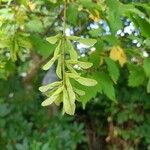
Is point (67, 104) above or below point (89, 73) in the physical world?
above

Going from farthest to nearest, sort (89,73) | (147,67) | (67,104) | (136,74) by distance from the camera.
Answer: (136,74) < (147,67) < (89,73) < (67,104)

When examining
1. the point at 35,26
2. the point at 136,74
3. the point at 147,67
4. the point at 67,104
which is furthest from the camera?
the point at 35,26

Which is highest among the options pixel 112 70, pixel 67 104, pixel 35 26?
pixel 67 104

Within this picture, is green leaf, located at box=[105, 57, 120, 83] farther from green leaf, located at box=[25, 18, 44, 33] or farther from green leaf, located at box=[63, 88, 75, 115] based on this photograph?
green leaf, located at box=[63, 88, 75, 115]

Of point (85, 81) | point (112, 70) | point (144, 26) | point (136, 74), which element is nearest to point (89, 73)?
point (112, 70)

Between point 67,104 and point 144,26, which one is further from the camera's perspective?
point 144,26

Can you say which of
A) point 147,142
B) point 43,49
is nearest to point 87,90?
point 43,49

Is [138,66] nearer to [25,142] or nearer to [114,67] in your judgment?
[114,67]

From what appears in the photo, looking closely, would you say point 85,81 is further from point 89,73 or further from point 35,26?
point 35,26

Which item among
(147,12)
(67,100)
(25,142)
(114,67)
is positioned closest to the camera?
(67,100)
